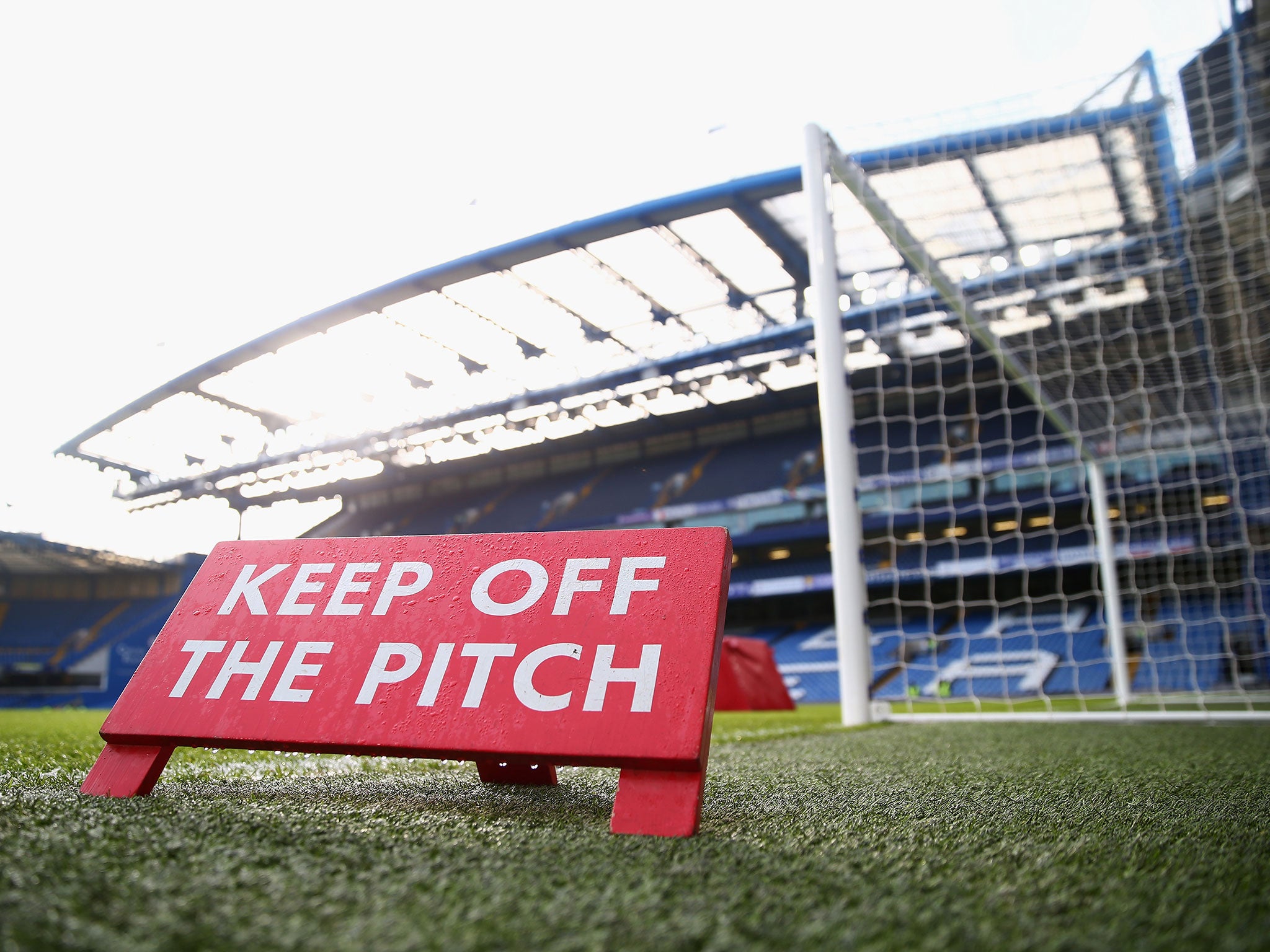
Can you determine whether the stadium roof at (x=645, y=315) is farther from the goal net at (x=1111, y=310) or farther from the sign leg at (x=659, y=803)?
the sign leg at (x=659, y=803)

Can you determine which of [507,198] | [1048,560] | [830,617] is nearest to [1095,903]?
[507,198]

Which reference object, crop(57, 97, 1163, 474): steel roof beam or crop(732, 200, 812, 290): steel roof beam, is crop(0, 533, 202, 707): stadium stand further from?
crop(732, 200, 812, 290): steel roof beam

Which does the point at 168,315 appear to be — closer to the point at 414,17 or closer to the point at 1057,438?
the point at 414,17

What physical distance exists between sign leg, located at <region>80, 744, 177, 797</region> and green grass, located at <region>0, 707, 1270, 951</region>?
4cm

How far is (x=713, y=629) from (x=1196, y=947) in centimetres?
58

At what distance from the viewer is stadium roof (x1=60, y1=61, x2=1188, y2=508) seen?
502 cm

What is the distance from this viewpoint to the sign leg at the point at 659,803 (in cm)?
88

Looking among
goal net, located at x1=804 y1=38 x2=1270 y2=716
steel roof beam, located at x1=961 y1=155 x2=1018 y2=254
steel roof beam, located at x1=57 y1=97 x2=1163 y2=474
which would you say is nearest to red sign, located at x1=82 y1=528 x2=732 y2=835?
goal net, located at x1=804 y1=38 x2=1270 y2=716

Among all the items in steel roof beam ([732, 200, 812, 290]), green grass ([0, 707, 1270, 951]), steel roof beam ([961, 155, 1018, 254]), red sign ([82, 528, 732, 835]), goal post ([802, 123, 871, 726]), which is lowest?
green grass ([0, 707, 1270, 951])

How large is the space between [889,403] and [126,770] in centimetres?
1505

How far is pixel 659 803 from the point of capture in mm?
901

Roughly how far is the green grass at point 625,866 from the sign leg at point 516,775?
48mm

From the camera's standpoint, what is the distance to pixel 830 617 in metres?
15.8

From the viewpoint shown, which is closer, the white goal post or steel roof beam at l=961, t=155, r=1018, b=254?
the white goal post
